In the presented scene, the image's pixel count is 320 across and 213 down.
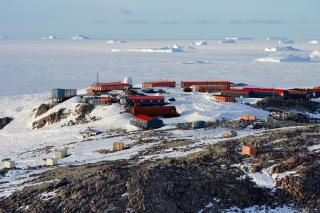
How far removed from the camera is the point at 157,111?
172 ft

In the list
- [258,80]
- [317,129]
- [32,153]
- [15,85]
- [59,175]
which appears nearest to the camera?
[59,175]

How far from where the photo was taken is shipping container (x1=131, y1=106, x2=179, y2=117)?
171 feet

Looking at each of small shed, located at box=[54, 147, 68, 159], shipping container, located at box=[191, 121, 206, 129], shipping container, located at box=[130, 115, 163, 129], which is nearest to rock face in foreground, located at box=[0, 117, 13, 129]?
shipping container, located at box=[130, 115, 163, 129]

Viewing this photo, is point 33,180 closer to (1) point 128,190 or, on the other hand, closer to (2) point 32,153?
(1) point 128,190

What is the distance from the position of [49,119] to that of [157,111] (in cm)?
1435

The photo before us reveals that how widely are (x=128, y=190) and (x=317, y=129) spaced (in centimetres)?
1666

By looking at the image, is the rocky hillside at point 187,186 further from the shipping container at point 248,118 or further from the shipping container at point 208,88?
the shipping container at point 208,88

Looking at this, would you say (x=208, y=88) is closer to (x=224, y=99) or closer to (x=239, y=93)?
(x=239, y=93)

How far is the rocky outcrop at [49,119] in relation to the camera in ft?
192

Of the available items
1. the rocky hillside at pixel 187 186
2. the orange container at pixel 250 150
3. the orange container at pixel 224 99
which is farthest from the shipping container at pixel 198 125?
the orange container at pixel 224 99

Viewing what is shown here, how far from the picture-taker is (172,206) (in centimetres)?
2303

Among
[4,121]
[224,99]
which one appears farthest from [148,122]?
[4,121]

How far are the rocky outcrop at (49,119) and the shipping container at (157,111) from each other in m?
10.6

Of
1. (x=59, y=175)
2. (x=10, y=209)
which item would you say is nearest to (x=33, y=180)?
(x=59, y=175)
